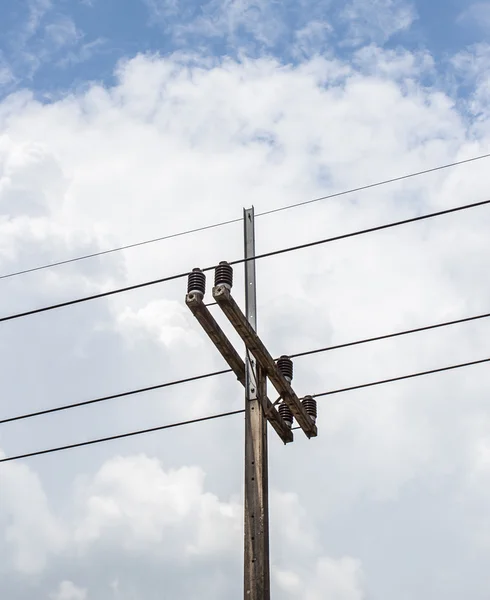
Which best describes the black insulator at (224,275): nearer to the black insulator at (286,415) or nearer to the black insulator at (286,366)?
the black insulator at (286,366)

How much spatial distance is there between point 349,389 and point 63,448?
415 cm

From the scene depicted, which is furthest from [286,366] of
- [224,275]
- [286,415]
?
[224,275]

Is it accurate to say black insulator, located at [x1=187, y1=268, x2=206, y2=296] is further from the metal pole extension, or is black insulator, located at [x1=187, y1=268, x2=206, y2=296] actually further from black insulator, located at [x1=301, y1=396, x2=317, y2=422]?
black insulator, located at [x1=301, y1=396, x2=317, y2=422]

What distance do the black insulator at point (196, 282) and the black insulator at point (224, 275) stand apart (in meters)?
0.21

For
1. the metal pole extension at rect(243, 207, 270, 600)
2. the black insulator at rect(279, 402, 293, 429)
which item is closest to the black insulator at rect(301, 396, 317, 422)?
the black insulator at rect(279, 402, 293, 429)

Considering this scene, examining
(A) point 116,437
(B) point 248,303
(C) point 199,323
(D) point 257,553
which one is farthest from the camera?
(A) point 116,437

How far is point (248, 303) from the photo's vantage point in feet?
36.7

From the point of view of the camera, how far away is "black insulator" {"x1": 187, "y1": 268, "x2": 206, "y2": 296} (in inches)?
412

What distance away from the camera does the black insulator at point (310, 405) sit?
11.4m

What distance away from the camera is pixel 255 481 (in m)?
9.66

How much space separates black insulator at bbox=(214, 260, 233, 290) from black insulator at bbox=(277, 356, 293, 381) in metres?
1.34

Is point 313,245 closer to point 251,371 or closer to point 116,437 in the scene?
point 251,371

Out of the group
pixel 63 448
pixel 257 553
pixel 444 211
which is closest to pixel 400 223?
pixel 444 211

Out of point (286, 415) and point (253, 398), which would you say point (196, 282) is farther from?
point (286, 415)
